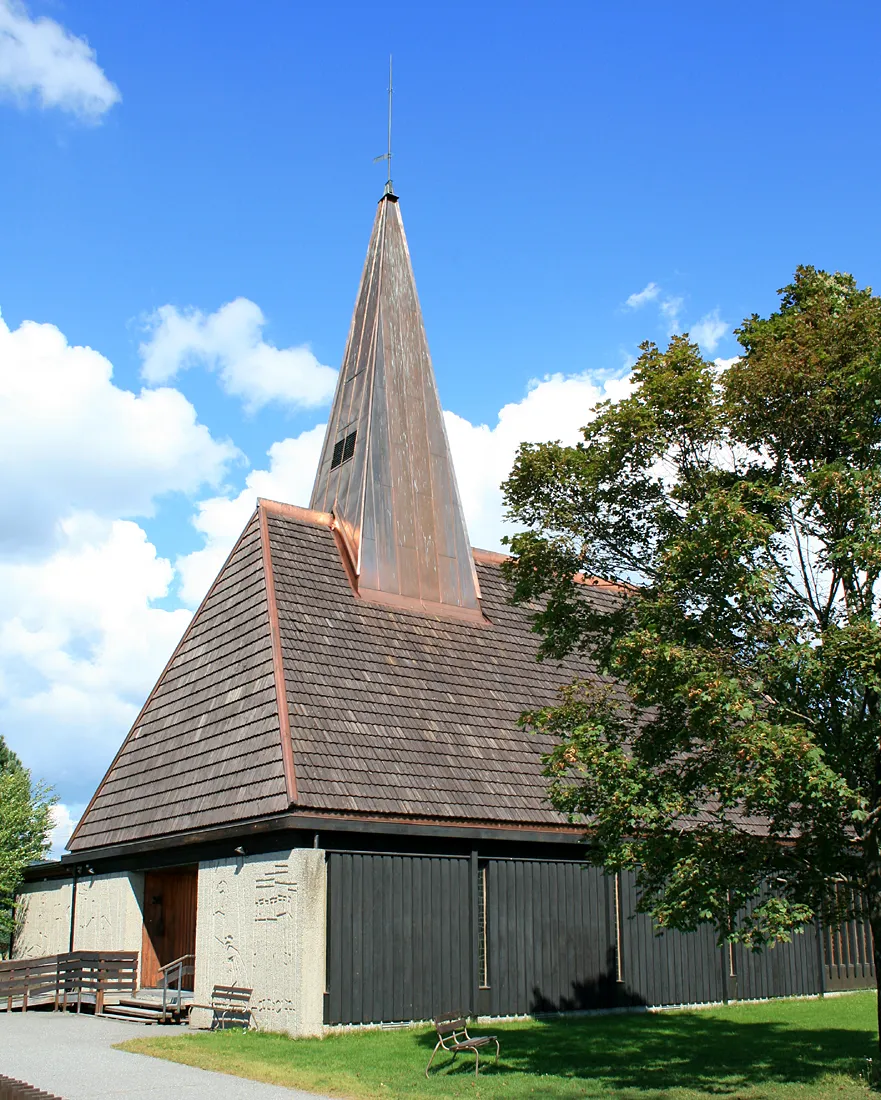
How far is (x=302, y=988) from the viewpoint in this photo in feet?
48.1

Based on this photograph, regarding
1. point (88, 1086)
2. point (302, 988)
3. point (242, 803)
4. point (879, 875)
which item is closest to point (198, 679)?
point (242, 803)

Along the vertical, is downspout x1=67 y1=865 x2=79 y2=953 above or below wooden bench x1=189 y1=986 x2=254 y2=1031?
above

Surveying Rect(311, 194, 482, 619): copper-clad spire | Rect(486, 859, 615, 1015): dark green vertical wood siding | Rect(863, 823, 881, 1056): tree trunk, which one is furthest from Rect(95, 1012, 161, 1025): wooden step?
Rect(863, 823, 881, 1056): tree trunk

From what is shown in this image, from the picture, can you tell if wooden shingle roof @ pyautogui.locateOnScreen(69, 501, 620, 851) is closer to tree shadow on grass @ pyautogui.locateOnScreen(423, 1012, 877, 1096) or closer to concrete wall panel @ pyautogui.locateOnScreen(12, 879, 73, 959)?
concrete wall panel @ pyautogui.locateOnScreen(12, 879, 73, 959)

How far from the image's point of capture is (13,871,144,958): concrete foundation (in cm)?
1920

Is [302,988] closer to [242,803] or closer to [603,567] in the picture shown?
[242,803]

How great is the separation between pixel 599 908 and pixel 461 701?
4.14m

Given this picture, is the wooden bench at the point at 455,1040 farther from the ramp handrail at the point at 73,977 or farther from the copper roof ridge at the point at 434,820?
the ramp handrail at the point at 73,977

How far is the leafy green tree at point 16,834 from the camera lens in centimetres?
2333

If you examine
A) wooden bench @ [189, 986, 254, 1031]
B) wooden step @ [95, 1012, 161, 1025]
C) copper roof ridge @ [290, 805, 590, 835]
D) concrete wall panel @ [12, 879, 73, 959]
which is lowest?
wooden step @ [95, 1012, 161, 1025]

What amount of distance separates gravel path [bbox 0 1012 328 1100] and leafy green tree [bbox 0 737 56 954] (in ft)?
24.7

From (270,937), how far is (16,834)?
11705 millimetres

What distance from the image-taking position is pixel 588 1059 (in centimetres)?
1313

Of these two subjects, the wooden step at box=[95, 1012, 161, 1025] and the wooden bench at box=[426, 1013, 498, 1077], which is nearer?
the wooden bench at box=[426, 1013, 498, 1077]
